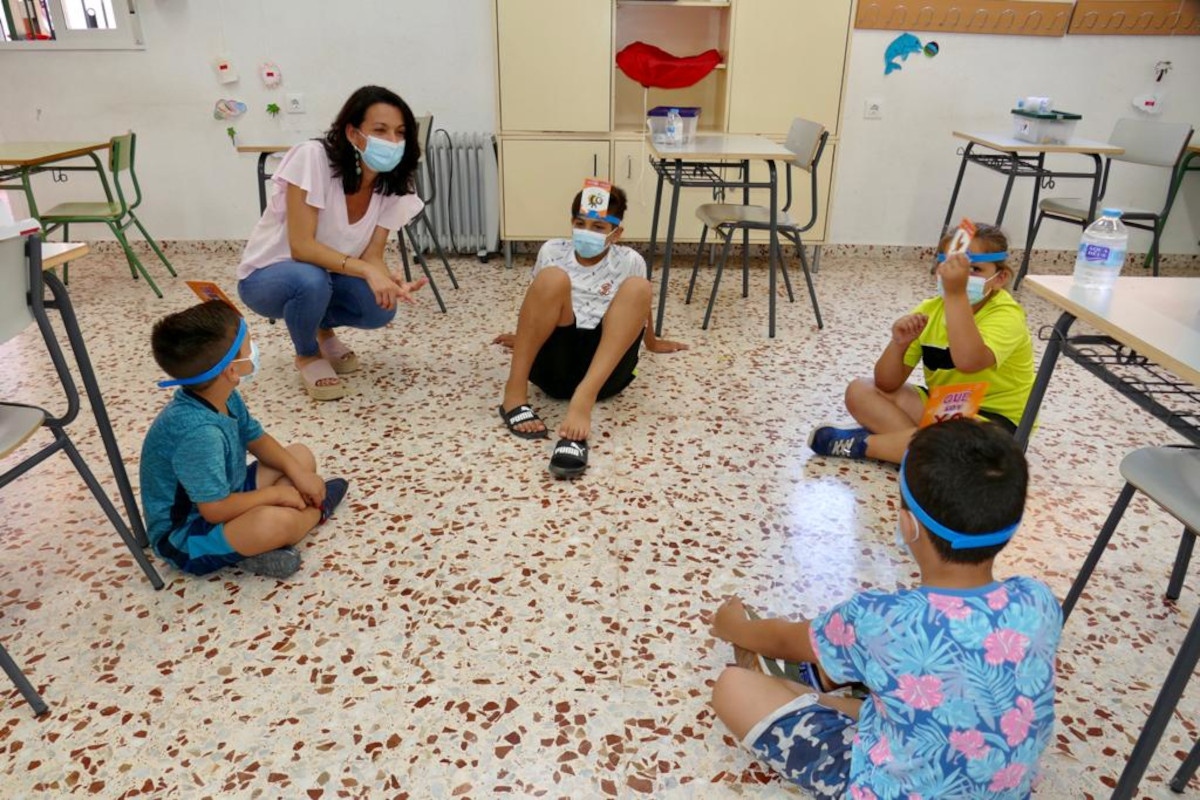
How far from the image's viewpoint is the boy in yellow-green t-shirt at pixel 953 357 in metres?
1.79

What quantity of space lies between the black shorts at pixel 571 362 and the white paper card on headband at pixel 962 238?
96 cm

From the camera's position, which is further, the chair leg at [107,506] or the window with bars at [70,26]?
the window with bars at [70,26]

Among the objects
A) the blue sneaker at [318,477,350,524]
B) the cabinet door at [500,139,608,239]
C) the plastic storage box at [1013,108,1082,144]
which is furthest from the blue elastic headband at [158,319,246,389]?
the plastic storage box at [1013,108,1082,144]

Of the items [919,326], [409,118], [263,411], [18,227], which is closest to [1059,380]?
[919,326]

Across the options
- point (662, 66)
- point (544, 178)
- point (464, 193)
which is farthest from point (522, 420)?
point (662, 66)

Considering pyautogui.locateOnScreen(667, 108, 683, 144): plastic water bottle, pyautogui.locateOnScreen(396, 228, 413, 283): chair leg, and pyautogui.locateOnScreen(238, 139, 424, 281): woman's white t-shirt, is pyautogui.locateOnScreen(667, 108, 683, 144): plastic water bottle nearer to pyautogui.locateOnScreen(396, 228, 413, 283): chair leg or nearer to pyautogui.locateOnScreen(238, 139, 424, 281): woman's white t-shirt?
pyautogui.locateOnScreen(238, 139, 424, 281): woman's white t-shirt

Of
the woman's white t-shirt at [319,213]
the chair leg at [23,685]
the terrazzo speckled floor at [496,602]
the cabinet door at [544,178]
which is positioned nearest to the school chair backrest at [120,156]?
the terrazzo speckled floor at [496,602]

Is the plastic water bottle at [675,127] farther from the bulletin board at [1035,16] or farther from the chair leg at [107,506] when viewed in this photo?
the chair leg at [107,506]

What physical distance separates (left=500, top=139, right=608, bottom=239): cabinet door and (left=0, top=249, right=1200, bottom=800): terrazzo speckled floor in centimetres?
164

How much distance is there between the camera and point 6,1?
390 centimetres

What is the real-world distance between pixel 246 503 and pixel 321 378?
101 cm

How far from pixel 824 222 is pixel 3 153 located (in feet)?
12.5

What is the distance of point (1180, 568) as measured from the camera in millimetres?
1623

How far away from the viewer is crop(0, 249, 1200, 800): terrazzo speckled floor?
1.25 meters
